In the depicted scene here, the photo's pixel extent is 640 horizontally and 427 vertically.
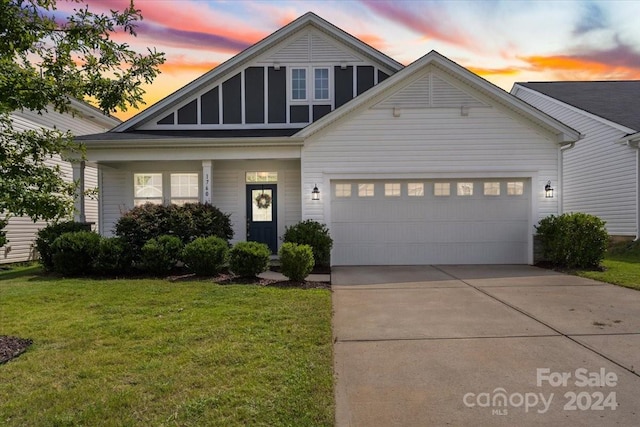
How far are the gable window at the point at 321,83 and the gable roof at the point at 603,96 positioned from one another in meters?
10.7

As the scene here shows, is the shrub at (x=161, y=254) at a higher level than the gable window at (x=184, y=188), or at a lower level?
lower

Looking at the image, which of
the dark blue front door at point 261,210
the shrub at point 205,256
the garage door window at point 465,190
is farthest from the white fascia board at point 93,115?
the garage door window at point 465,190

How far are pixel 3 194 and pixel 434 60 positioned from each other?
33.4 ft

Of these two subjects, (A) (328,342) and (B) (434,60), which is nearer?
(A) (328,342)

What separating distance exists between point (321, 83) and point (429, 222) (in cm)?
568

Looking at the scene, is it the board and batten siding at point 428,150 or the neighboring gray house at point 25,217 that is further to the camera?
the neighboring gray house at point 25,217

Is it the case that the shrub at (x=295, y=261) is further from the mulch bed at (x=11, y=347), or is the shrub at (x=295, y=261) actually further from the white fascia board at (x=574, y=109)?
the white fascia board at (x=574, y=109)

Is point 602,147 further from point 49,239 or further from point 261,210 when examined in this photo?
point 49,239

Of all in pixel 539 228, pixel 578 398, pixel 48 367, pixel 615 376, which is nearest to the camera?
pixel 578 398

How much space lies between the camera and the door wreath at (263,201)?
12.8 meters

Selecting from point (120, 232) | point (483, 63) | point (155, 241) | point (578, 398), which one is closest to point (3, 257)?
point (120, 232)

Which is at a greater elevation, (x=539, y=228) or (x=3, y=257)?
(x=539, y=228)

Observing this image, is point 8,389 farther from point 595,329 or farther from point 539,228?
point 539,228

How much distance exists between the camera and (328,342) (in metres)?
4.80
